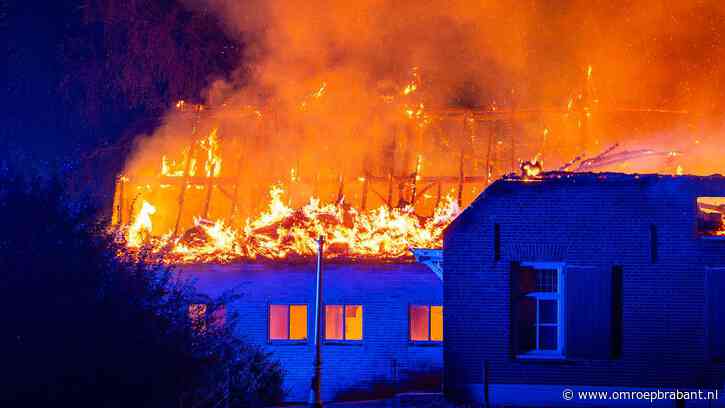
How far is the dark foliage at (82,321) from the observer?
24.0 feet

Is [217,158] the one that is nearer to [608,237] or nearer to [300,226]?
[300,226]

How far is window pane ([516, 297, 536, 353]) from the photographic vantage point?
1359cm

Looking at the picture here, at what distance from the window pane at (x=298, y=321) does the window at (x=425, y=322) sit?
2502 millimetres

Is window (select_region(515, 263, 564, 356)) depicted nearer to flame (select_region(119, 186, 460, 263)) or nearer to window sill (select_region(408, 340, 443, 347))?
flame (select_region(119, 186, 460, 263))

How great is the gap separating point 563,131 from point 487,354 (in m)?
12.8

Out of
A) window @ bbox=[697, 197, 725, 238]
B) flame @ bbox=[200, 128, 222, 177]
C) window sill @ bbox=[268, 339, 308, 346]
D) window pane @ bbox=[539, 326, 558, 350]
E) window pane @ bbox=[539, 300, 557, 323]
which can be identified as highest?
flame @ bbox=[200, 128, 222, 177]

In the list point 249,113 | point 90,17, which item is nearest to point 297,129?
point 249,113

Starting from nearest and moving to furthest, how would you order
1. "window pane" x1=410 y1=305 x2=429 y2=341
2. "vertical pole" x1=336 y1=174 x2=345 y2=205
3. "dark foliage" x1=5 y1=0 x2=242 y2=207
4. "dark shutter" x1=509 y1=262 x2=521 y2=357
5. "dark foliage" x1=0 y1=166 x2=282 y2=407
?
"dark foliage" x1=0 y1=166 x2=282 y2=407 → "dark shutter" x1=509 y1=262 x2=521 y2=357 → "window pane" x1=410 y1=305 x2=429 y2=341 → "vertical pole" x1=336 y1=174 x2=345 y2=205 → "dark foliage" x1=5 y1=0 x2=242 y2=207

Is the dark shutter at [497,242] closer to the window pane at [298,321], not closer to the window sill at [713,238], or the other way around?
the window sill at [713,238]

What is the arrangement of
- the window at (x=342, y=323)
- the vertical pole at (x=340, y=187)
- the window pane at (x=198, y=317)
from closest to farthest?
the window pane at (x=198, y=317) → the window at (x=342, y=323) → the vertical pole at (x=340, y=187)

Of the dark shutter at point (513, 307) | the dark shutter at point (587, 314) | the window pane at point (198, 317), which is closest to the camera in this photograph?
the window pane at point (198, 317)

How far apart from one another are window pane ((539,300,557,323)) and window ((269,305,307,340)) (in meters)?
6.64

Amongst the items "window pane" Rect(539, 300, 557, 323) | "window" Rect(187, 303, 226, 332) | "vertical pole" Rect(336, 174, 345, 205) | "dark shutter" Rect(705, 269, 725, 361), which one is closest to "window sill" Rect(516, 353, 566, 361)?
"window pane" Rect(539, 300, 557, 323)

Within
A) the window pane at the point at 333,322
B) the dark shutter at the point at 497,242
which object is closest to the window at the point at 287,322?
the window pane at the point at 333,322
